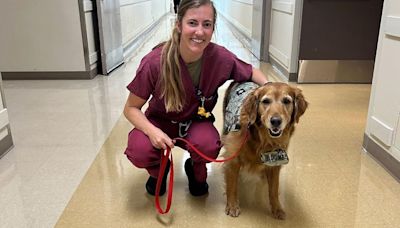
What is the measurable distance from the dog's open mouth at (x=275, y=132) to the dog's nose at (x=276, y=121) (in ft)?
0.06

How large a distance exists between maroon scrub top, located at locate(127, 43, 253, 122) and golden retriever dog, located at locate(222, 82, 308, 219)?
0.32 ft

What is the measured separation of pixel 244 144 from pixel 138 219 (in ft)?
1.81

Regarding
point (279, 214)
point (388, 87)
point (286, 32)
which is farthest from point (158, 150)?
point (286, 32)

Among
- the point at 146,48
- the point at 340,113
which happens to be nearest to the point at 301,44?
the point at 340,113

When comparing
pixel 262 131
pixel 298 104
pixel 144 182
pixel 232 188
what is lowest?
pixel 144 182

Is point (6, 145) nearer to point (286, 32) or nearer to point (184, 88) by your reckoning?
point (184, 88)

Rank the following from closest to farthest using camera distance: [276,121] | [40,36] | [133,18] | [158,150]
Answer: [276,121] < [158,150] < [40,36] < [133,18]

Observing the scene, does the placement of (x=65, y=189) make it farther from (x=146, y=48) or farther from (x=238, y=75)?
(x=146, y=48)

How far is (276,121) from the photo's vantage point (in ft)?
4.40

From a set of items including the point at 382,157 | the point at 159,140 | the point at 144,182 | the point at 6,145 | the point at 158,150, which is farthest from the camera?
the point at 6,145

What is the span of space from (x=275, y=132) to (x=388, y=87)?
95cm

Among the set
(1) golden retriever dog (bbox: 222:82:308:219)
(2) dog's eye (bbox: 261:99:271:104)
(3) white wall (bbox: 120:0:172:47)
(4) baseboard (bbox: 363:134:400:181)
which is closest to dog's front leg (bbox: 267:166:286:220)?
(1) golden retriever dog (bbox: 222:82:308:219)

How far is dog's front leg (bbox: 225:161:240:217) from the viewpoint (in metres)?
1.57

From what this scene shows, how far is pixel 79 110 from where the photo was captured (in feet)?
9.61
